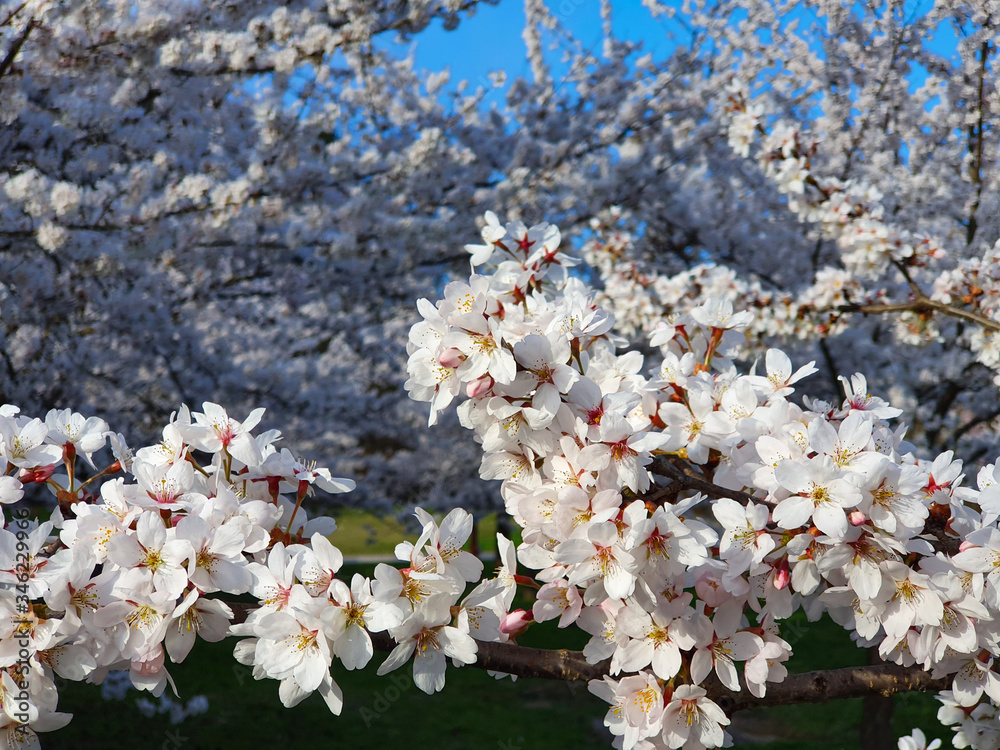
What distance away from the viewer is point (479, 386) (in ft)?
4.38

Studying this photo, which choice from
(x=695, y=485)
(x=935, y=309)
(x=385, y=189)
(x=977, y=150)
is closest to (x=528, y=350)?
(x=695, y=485)

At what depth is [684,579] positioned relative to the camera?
1483 mm

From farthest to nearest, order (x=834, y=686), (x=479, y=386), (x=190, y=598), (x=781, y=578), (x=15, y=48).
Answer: (x=15, y=48)
(x=834, y=686)
(x=781, y=578)
(x=479, y=386)
(x=190, y=598)

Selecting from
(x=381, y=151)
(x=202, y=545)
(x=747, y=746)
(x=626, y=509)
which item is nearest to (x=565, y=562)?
(x=626, y=509)

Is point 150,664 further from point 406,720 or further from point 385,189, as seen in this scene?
point 406,720

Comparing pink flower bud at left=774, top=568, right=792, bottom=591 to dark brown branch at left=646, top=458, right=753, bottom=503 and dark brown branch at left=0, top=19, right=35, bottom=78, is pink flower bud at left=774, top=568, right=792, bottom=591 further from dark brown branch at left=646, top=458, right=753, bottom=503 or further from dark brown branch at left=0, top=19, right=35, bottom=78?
dark brown branch at left=0, top=19, right=35, bottom=78

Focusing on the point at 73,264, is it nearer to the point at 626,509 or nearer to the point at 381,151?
the point at 381,151

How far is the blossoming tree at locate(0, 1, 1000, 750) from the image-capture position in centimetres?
130

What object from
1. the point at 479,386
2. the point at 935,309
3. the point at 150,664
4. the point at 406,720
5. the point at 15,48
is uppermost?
the point at 15,48

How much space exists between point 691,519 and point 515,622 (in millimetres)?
397

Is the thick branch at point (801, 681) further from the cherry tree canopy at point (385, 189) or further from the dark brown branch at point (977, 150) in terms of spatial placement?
the dark brown branch at point (977, 150)

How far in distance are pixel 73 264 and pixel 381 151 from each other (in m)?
2.95

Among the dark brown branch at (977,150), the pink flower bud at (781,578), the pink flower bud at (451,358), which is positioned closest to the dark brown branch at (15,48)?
the pink flower bud at (451,358)

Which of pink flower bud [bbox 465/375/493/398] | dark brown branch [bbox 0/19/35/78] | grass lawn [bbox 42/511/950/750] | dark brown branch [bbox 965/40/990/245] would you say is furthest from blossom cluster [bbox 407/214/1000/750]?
dark brown branch [bbox 965/40/990/245]
